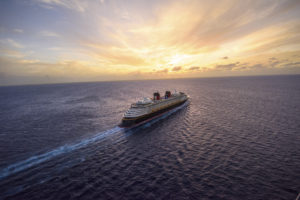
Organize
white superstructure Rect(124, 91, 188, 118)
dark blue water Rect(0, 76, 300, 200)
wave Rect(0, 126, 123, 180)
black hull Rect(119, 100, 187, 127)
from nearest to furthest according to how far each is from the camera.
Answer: dark blue water Rect(0, 76, 300, 200) < wave Rect(0, 126, 123, 180) < black hull Rect(119, 100, 187, 127) < white superstructure Rect(124, 91, 188, 118)

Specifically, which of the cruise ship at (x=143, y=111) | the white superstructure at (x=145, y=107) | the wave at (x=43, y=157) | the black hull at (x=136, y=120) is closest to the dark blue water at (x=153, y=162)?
the wave at (x=43, y=157)

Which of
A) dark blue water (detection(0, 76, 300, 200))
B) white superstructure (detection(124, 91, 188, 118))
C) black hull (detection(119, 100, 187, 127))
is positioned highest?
white superstructure (detection(124, 91, 188, 118))

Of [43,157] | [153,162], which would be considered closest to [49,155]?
[43,157]

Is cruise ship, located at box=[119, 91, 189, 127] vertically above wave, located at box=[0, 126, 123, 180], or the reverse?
cruise ship, located at box=[119, 91, 189, 127]

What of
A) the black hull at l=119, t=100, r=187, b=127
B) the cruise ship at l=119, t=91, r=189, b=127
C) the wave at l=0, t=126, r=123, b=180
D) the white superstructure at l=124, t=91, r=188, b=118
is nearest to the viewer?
the wave at l=0, t=126, r=123, b=180

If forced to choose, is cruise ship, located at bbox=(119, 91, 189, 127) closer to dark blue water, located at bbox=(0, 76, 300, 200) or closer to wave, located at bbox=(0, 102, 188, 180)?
dark blue water, located at bbox=(0, 76, 300, 200)

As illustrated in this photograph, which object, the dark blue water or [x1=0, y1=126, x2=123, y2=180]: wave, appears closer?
the dark blue water

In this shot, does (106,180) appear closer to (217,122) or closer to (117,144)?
(117,144)

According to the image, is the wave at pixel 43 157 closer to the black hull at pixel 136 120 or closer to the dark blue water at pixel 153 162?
the dark blue water at pixel 153 162

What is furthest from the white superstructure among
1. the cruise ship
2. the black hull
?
the black hull

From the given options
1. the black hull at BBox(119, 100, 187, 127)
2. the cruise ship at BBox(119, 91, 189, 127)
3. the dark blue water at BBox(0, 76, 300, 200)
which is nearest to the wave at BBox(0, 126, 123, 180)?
the dark blue water at BBox(0, 76, 300, 200)

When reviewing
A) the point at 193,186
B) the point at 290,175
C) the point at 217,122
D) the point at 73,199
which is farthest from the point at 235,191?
the point at 217,122

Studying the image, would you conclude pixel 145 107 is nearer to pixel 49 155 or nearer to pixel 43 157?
pixel 49 155
